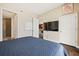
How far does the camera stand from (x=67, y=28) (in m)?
1.67

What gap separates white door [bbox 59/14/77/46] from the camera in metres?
1.56

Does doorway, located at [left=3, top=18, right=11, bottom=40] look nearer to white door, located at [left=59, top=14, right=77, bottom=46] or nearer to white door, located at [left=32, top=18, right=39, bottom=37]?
white door, located at [left=32, top=18, right=39, bottom=37]

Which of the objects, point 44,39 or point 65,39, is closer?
point 44,39

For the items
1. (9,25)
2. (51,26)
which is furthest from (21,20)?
(51,26)

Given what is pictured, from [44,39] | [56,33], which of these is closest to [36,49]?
[44,39]

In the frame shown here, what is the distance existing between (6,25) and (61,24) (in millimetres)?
755

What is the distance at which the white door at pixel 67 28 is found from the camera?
156 cm

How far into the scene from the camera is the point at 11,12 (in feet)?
4.90

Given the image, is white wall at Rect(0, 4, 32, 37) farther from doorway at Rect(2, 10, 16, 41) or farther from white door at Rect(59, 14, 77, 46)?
white door at Rect(59, 14, 77, 46)

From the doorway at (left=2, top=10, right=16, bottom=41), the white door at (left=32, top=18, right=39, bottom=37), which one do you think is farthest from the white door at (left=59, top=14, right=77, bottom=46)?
the doorway at (left=2, top=10, right=16, bottom=41)

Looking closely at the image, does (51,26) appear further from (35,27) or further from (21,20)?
(21,20)

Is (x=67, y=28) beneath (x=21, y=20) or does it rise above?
beneath

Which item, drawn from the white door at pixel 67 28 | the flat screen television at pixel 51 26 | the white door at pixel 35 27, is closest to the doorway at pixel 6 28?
the white door at pixel 35 27

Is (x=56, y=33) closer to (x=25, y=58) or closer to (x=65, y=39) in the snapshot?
(x=65, y=39)
